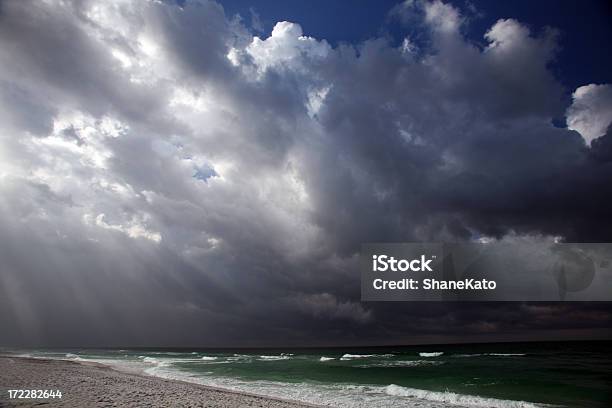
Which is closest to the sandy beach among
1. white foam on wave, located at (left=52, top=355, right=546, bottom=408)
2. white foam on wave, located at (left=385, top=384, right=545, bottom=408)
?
white foam on wave, located at (left=52, top=355, right=546, bottom=408)

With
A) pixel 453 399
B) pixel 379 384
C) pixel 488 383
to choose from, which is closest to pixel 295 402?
pixel 453 399

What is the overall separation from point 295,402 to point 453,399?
8.60 metres

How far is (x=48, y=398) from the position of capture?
1264cm

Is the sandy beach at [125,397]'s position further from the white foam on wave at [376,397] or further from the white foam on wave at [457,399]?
the white foam on wave at [457,399]

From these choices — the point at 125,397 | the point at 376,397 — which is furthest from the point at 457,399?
the point at 125,397

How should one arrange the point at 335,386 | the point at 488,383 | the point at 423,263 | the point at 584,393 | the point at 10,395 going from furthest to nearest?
the point at 488,383, the point at 335,386, the point at 584,393, the point at 423,263, the point at 10,395

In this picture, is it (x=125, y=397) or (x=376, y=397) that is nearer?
(x=125, y=397)

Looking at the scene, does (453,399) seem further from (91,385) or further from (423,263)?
(91,385)

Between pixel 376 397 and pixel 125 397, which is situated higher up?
pixel 125 397

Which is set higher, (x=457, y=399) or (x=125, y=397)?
(x=125, y=397)

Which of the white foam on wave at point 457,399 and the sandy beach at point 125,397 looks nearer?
the sandy beach at point 125,397

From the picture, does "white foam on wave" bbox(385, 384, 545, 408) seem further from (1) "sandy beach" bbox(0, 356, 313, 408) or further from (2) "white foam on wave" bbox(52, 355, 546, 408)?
(1) "sandy beach" bbox(0, 356, 313, 408)

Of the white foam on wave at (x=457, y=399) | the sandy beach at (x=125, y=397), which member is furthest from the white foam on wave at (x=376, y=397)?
the sandy beach at (x=125, y=397)

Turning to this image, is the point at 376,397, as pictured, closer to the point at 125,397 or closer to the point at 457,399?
the point at 457,399
